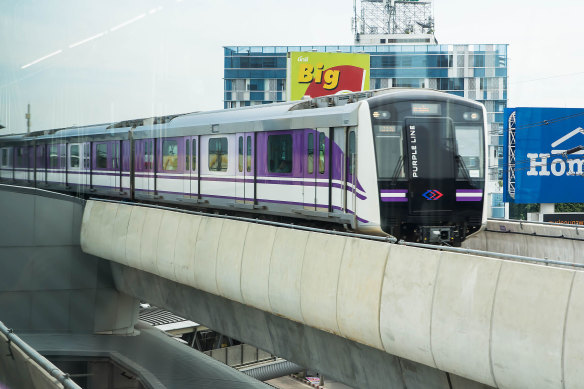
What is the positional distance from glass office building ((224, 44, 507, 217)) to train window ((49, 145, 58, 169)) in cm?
5440

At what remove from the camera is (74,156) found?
25469mm

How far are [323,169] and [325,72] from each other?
26.3 m

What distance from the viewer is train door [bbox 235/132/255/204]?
56.9 feet

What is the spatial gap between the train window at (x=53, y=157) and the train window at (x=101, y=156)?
6.16 feet

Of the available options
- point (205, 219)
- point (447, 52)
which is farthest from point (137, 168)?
point (447, 52)

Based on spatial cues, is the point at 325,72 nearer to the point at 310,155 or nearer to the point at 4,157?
the point at 4,157

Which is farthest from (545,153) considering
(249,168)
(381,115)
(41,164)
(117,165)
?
(41,164)

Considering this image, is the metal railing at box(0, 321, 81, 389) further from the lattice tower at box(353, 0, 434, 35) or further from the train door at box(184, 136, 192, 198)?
the lattice tower at box(353, 0, 434, 35)

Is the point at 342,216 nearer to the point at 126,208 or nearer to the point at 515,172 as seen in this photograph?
the point at 126,208

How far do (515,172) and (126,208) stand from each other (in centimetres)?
1850

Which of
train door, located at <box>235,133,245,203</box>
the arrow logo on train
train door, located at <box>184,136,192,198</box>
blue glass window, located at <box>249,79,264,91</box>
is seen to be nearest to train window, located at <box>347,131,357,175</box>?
the arrow logo on train

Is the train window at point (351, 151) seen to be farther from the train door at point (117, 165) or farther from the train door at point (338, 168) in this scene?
the train door at point (117, 165)

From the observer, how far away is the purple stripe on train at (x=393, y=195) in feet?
44.2

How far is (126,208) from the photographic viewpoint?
52.7 ft
